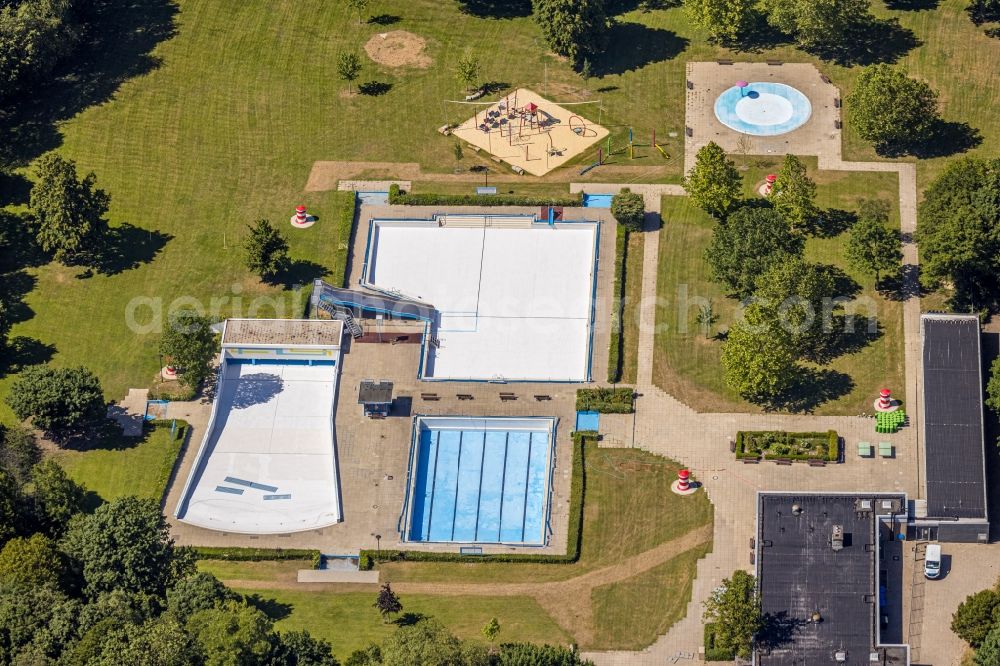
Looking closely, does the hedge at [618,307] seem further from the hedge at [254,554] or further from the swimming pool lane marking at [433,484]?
the hedge at [254,554]

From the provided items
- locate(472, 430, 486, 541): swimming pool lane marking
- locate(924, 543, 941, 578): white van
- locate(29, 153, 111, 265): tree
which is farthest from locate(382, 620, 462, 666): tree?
locate(29, 153, 111, 265): tree

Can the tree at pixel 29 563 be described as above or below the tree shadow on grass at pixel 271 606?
above

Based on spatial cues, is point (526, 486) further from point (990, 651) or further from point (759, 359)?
point (990, 651)

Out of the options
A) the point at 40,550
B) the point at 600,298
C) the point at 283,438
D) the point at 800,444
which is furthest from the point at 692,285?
the point at 40,550

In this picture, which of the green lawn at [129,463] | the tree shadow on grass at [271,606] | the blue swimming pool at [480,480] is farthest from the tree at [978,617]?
the green lawn at [129,463]

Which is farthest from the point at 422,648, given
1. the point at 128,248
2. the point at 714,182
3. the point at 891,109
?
the point at 891,109

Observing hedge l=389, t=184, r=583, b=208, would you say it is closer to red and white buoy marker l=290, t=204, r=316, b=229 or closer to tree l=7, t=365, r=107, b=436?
red and white buoy marker l=290, t=204, r=316, b=229
